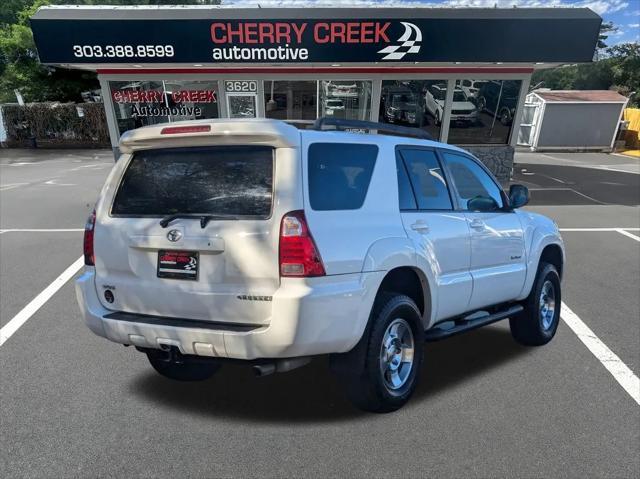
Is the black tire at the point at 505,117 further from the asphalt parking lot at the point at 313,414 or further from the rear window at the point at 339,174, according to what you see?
the rear window at the point at 339,174

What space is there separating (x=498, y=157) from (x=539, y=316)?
1029 cm

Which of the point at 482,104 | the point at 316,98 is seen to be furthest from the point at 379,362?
the point at 482,104

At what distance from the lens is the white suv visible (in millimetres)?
2713

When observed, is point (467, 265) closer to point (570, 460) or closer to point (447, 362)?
point (447, 362)

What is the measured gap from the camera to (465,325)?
3832 mm

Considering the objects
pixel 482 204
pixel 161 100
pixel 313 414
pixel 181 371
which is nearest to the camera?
pixel 313 414

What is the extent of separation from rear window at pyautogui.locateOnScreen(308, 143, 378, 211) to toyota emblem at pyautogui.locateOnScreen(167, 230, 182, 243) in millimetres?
812

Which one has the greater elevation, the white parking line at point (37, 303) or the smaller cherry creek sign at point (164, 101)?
the smaller cherry creek sign at point (164, 101)

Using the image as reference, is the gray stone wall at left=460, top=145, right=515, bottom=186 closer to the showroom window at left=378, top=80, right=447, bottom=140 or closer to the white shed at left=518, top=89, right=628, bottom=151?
the showroom window at left=378, top=80, right=447, bottom=140

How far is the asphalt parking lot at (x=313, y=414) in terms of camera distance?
2773 millimetres

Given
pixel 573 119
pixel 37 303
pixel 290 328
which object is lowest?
pixel 37 303

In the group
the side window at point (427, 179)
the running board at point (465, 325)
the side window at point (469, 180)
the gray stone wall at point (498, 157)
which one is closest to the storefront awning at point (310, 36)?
the gray stone wall at point (498, 157)

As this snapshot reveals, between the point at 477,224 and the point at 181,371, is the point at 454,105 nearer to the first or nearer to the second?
the point at 477,224

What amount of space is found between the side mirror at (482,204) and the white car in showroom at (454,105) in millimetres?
9795
